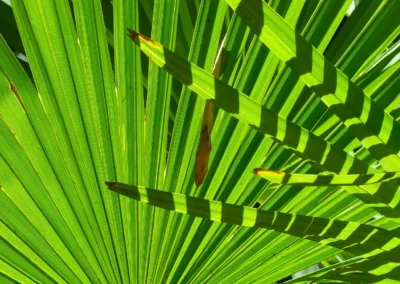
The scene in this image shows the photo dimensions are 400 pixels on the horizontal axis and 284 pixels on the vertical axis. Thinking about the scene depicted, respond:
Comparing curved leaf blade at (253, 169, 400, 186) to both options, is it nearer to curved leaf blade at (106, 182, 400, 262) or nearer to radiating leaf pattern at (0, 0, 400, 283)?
curved leaf blade at (106, 182, 400, 262)

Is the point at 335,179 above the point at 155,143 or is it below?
below

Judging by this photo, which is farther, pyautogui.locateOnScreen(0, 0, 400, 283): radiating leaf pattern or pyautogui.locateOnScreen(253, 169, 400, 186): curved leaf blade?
pyautogui.locateOnScreen(0, 0, 400, 283): radiating leaf pattern

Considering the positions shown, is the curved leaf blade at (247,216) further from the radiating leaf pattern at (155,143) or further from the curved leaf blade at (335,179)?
the radiating leaf pattern at (155,143)

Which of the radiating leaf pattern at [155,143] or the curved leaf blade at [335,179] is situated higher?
the radiating leaf pattern at [155,143]

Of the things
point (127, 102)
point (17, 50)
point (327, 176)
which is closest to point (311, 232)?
point (327, 176)

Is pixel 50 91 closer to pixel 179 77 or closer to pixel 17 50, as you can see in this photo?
pixel 179 77

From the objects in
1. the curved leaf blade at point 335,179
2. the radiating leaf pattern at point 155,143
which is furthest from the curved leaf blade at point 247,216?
the radiating leaf pattern at point 155,143

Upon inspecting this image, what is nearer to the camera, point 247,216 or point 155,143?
point 247,216

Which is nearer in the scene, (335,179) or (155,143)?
(335,179)

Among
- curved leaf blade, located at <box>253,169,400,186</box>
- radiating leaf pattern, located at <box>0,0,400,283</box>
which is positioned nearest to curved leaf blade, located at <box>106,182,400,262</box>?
curved leaf blade, located at <box>253,169,400,186</box>

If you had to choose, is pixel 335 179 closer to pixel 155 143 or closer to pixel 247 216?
pixel 247 216

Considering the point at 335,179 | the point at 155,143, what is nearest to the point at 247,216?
the point at 335,179
